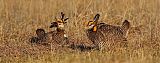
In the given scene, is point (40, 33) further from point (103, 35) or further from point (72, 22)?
point (103, 35)

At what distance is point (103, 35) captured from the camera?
23.6 feet

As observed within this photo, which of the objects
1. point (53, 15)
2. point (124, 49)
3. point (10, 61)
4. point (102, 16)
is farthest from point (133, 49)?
point (53, 15)

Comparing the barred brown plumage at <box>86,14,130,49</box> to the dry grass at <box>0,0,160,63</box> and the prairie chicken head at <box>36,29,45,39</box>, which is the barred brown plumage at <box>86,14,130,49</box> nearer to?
the dry grass at <box>0,0,160,63</box>

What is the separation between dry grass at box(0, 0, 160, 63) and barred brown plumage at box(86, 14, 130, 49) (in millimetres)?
256

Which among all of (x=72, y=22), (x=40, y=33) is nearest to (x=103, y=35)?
(x=40, y=33)

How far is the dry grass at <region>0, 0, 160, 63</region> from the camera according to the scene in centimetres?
686

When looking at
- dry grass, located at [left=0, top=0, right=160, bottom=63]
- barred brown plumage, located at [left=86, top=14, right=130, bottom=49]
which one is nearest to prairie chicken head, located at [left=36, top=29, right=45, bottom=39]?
dry grass, located at [left=0, top=0, right=160, bottom=63]

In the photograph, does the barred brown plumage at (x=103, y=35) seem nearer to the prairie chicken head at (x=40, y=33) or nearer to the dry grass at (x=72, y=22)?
the dry grass at (x=72, y=22)

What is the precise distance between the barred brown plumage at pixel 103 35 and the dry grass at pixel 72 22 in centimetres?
26

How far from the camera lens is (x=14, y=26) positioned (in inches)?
361

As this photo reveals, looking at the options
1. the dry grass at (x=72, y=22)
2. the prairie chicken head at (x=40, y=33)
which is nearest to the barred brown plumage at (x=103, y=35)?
the dry grass at (x=72, y=22)

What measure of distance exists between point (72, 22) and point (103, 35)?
2.05 metres

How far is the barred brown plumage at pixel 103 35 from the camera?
7.06 metres

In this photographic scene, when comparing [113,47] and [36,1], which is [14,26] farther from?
[113,47]
